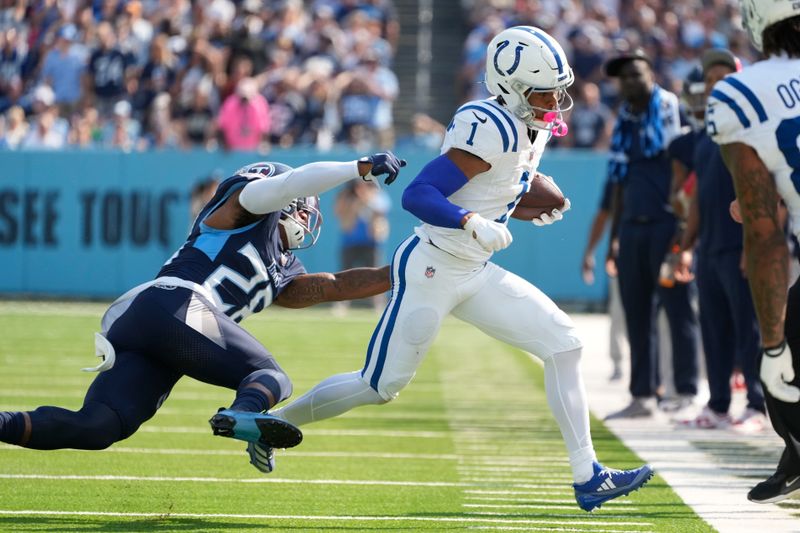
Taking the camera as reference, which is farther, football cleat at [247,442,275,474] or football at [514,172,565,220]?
football at [514,172,565,220]

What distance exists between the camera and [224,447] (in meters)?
6.90

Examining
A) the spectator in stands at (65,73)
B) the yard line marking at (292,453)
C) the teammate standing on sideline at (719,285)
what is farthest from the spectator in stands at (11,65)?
the yard line marking at (292,453)

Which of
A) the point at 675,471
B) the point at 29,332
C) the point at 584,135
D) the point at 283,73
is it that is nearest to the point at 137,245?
the point at 283,73

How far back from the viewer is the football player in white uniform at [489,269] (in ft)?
16.4

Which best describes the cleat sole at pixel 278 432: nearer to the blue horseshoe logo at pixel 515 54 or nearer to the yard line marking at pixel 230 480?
the yard line marking at pixel 230 480

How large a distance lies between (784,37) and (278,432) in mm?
1944

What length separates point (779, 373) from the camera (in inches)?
161

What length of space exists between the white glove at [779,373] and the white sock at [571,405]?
0.98m

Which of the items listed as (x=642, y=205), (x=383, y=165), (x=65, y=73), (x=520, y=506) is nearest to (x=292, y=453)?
(x=520, y=506)

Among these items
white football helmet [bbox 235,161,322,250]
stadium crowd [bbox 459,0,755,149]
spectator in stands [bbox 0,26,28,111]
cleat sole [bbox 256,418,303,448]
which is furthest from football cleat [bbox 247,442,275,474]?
spectator in stands [bbox 0,26,28,111]

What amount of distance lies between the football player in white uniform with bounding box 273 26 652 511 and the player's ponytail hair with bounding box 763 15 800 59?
1073 millimetres

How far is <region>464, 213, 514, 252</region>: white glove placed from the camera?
473 centimetres

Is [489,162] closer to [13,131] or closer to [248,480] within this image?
[248,480]

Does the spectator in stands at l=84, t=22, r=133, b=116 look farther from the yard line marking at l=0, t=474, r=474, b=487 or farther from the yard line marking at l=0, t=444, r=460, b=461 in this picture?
the yard line marking at l=0, t=474, r=474, b=487
